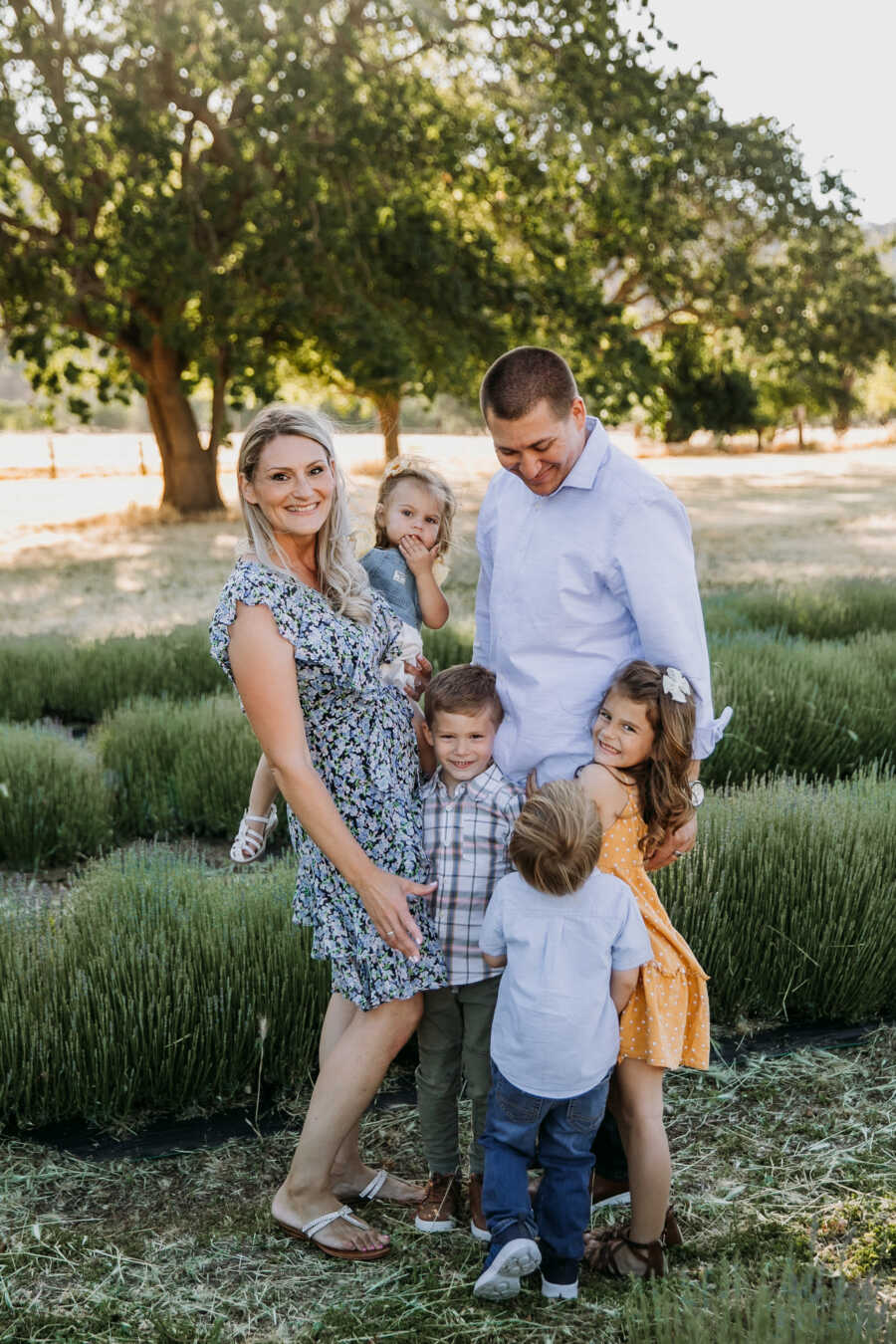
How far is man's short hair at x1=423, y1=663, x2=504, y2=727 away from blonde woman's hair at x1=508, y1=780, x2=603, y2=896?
0.89ft

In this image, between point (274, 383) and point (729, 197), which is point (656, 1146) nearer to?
point (274, 383)

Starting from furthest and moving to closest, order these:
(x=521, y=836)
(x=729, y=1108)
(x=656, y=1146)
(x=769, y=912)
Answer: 1. (x=769, y=912)
2. (x=729, y=1108)
3. (x=656, y=1146)
4. (x=521, y=836)

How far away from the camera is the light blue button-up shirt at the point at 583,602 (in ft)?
7.52

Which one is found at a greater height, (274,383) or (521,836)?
(274,383)

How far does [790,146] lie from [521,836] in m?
15.6

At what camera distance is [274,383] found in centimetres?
1500

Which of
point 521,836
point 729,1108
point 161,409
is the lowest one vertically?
point 729,1108

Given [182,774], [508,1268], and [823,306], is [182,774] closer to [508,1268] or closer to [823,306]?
[508,1268]

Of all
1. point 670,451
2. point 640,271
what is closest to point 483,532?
point 640,271

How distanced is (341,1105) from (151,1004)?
82 cm

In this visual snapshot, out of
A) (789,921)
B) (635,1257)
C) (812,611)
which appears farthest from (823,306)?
(635,1257)

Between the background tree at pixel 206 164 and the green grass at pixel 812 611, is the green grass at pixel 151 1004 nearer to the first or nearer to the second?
the green grass at pixel 812 611

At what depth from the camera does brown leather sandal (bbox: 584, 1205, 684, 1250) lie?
252cm

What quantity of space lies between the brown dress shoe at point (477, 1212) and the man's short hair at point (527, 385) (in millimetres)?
1593
